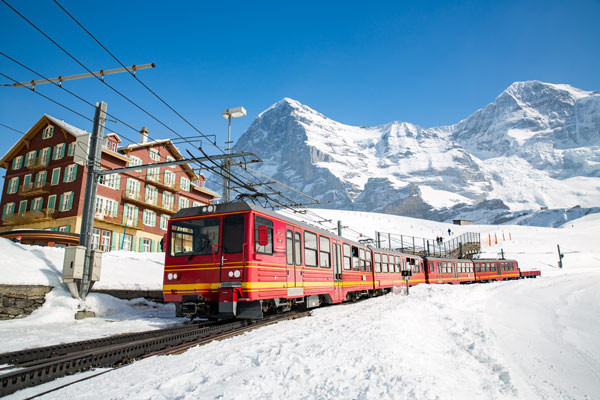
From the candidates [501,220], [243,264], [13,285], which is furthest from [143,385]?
[501,220]

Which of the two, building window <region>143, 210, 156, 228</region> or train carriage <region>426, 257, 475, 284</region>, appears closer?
train carriage <region>426, 257, 475, 284</region>

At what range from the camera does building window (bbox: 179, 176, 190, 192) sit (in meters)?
41.1

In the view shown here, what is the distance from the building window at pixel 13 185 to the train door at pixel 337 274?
3507 cm

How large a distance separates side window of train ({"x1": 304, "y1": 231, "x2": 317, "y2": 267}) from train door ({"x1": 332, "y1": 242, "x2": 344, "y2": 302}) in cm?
175

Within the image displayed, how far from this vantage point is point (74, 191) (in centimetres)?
3142

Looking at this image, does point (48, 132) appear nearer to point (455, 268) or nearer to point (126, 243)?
point (126, 243)

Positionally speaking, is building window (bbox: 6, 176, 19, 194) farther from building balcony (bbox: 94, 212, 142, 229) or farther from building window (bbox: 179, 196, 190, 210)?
building window (bbox: 179, 196, 190, 210)

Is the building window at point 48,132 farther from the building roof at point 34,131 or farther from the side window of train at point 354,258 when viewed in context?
the side window of train at point 354,258

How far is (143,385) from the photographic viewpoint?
4801 mm

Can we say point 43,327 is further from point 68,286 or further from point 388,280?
point 388,280

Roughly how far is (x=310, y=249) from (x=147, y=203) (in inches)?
1095

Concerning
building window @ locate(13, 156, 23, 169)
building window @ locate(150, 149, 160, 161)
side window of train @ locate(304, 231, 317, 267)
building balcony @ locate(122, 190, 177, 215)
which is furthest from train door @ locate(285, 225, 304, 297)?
building window @ locate(13, 156, 23, 169)

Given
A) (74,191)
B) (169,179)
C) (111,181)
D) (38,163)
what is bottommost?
(74,191)

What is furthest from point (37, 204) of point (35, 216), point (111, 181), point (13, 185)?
point (111, 181)
